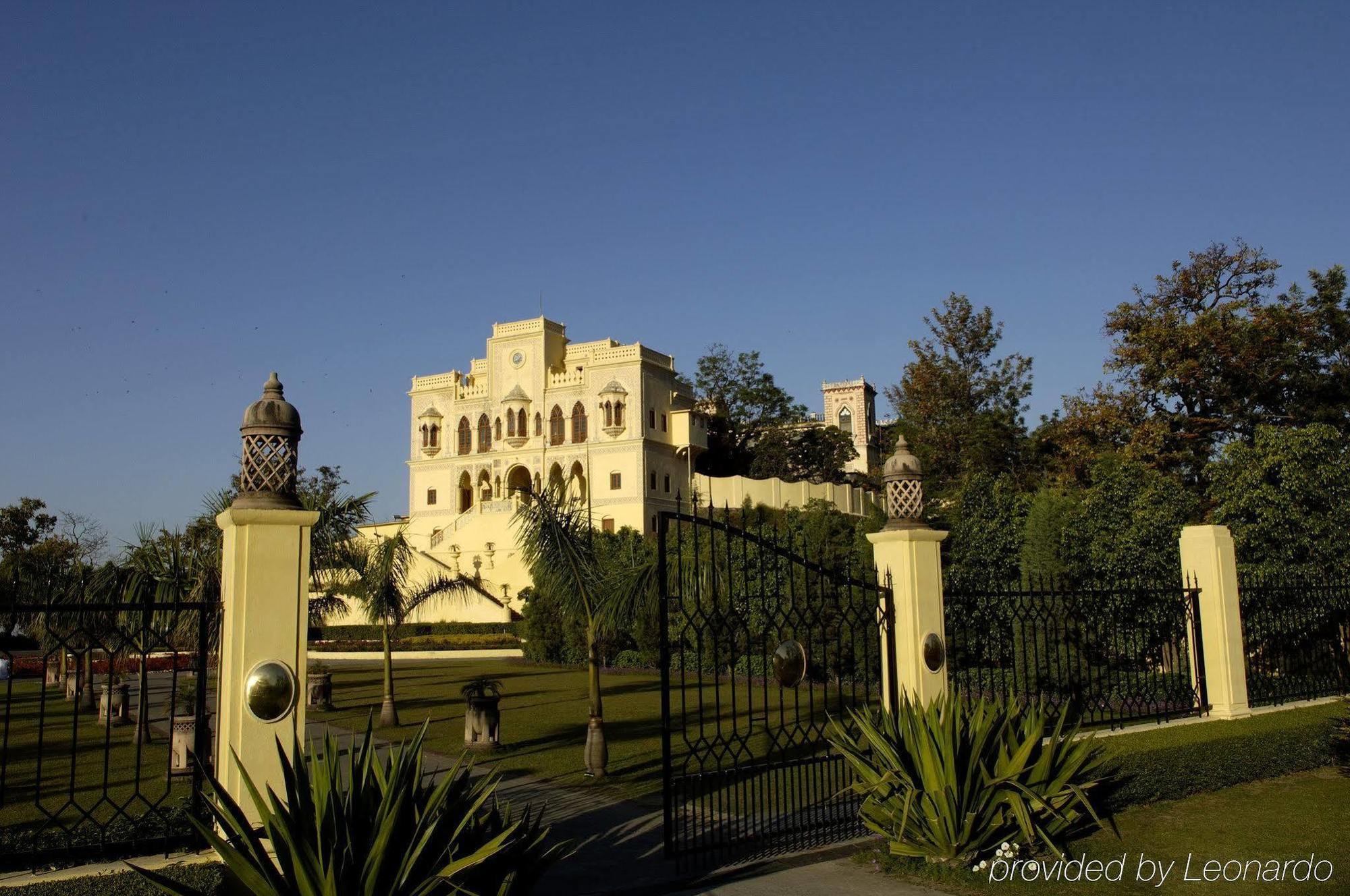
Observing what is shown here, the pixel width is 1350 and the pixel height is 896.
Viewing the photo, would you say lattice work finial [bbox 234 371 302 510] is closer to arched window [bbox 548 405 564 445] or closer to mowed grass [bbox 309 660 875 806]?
mowed grass [bbox 309 660 875 806]

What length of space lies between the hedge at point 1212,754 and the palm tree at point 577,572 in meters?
5.25

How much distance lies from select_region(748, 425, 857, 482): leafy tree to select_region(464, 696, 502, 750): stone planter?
162 feet

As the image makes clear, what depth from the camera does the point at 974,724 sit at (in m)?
7.00

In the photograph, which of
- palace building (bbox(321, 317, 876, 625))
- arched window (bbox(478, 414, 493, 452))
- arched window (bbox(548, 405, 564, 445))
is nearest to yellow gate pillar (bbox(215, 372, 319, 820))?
palace building (bbox(321, 317, 876, 625))

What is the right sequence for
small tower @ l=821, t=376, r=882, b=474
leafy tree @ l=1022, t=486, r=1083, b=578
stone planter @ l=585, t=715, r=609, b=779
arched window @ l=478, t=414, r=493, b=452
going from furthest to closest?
small tower @ l=821, t=376, r=882, b=474 → arched window @ l=478, t=414, r=493, b=452 → leafy tree @ l=1022, t=486, r=1083, b=578 → stone planter @ l=585, t=715, r=609, b=779

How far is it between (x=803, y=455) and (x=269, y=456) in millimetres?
57823

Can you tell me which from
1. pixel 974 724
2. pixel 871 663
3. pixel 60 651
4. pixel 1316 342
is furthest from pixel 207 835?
pixel 1316 342

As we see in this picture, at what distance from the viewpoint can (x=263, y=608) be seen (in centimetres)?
592

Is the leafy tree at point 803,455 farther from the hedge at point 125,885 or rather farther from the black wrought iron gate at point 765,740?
the hedge at point 125,885

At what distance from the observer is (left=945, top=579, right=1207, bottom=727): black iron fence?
1038 cm

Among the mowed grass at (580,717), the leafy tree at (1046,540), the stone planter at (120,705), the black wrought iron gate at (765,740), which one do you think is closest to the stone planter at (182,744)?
the mowed grass at (580,717)

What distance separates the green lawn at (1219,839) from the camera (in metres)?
6.67

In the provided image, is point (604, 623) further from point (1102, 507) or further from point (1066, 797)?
point (1102, 507)

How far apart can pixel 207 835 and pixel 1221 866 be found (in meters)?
6.42
